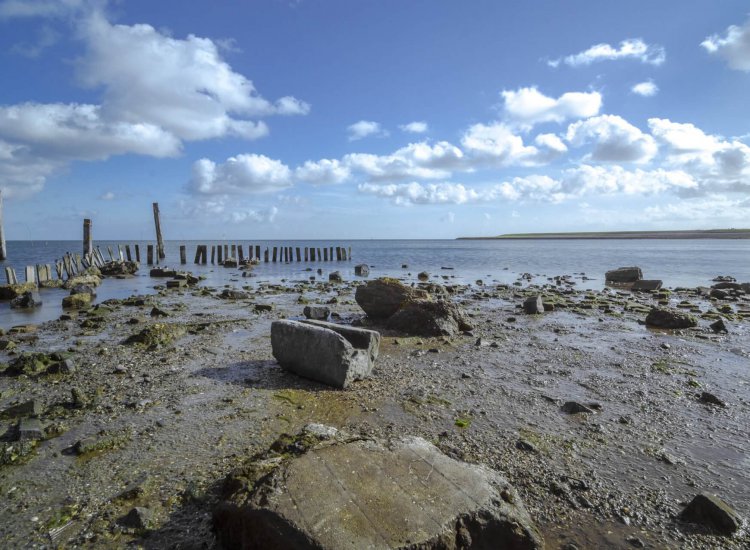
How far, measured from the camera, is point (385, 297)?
1290cm

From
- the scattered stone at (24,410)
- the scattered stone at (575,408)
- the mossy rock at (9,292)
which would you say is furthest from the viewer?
the mossy rock at (9,292)

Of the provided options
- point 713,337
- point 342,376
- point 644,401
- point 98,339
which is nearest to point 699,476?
point 644,401

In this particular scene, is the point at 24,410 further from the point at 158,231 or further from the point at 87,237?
the point at 158,231

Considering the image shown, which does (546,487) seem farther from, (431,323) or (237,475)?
(431,323)

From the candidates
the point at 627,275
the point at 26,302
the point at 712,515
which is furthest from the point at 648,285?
the point at 26,302

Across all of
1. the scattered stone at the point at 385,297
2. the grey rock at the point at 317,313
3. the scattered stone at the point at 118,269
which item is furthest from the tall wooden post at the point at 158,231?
the scattered stone at the point at 385,297

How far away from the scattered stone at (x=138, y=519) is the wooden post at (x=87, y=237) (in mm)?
33687

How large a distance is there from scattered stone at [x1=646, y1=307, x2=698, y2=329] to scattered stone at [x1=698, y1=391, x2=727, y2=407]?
643 centimetres

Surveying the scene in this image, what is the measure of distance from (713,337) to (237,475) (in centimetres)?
1257

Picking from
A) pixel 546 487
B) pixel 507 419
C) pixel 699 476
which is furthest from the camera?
pixel 507 419

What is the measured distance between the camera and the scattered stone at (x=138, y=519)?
11.8 ft

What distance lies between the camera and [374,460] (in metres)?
3.86

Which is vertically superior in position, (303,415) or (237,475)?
Answer: (237,475)

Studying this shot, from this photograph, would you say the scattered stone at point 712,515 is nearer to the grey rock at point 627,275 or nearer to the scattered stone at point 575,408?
the scattered stone at point 575,408
